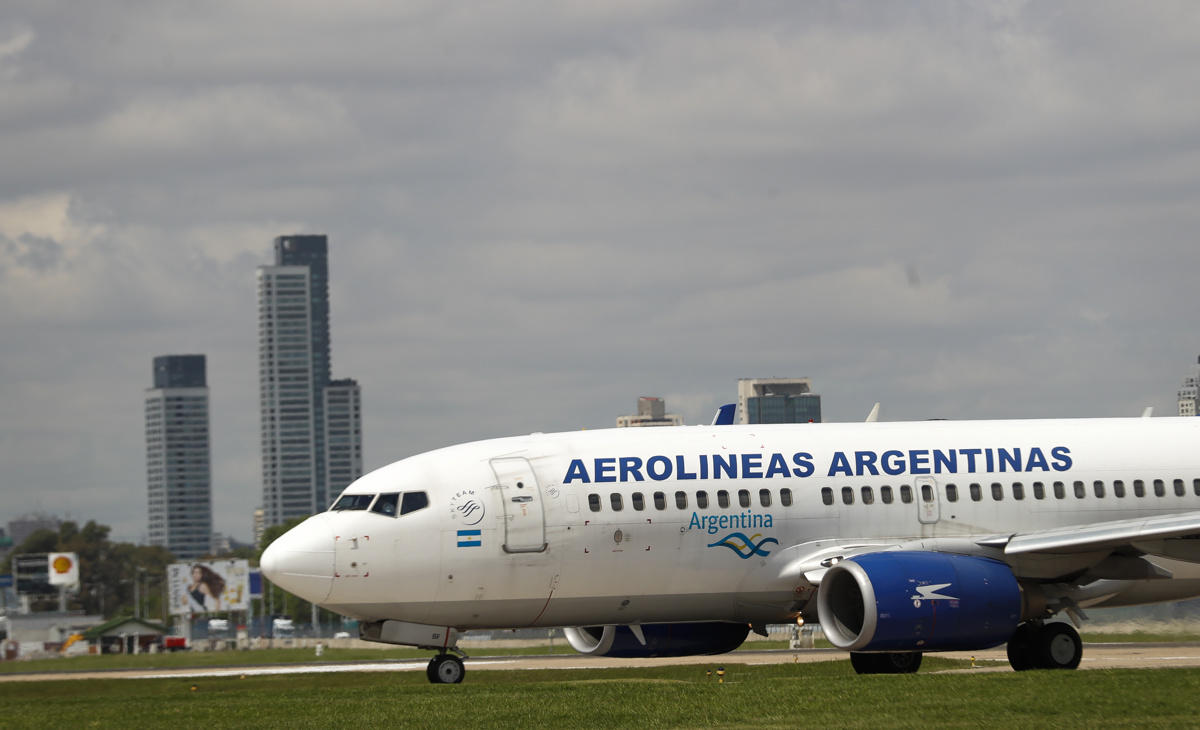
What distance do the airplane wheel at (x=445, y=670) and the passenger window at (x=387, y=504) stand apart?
2475mm

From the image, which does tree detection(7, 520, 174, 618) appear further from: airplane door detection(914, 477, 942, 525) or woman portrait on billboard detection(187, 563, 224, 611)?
airplane door detection(914, 477, 942, 525)

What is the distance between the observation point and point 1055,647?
2562 centimetres

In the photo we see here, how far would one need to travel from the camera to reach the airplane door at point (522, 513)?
24906 millimetres

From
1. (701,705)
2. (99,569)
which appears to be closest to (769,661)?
(701,705)

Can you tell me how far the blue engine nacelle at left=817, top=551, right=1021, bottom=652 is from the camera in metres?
23.7

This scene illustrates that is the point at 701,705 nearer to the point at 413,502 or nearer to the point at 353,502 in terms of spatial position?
the point at 413,502

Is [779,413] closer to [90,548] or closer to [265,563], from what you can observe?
[265,563]

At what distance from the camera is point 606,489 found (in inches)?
1003

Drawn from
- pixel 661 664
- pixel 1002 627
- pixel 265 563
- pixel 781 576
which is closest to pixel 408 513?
pixel 265 563

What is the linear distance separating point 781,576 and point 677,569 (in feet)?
5.76

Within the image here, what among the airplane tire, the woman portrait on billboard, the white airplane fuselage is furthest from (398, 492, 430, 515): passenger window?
the woman portrait on billboard

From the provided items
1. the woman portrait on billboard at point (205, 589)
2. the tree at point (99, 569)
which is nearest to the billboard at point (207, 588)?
the woman portrait on billboard at point (205, 589)

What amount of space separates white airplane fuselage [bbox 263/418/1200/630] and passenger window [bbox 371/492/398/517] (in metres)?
0.04

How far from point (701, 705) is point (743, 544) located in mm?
6396
